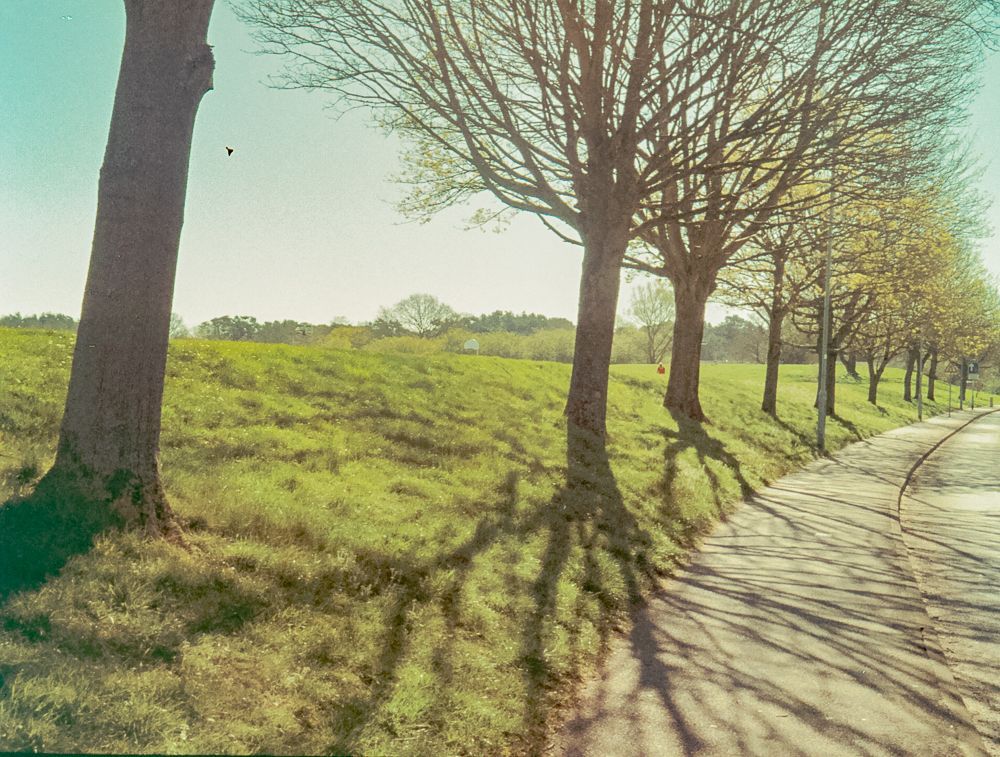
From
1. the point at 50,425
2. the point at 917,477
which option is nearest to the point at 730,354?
the point at 917,477

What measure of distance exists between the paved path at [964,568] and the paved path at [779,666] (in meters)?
0.18

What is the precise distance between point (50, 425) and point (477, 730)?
5.71 meters

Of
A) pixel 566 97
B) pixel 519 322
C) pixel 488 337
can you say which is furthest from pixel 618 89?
pixel 519 322

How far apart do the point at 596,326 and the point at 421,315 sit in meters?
53.9

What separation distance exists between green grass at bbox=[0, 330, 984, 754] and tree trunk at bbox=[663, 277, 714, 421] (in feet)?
26.3

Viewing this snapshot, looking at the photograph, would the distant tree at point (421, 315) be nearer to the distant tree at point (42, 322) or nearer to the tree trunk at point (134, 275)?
the distant tree at point (42, 322)

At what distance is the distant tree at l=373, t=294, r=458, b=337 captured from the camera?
214ft

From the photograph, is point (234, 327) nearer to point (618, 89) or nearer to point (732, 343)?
point (618, 89)

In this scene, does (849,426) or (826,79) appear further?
(849,426)

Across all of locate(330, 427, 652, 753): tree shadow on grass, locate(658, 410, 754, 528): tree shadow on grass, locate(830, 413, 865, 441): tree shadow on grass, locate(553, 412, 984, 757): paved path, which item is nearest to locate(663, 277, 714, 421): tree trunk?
locate(658, 410, 754, 528): tree shadow on grass

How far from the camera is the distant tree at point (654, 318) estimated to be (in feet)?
232

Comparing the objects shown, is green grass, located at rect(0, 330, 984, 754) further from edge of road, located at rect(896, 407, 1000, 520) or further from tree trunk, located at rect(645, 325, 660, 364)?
tree trunk, located at rect(645, 325, 660, 364)

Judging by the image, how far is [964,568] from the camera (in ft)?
29.7

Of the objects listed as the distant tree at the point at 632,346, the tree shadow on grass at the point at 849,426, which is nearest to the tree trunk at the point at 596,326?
the tree shadow on grass at the point at 849,426
